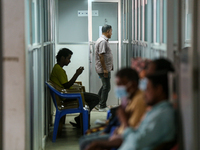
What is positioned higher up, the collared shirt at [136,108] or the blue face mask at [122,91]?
the blue face mask at [122,91]

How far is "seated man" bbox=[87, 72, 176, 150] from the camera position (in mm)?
1817

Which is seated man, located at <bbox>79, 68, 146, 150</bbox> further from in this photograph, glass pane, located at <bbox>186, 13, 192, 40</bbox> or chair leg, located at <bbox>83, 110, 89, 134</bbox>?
glass pane, located at <bbox>186, 13, 192, 40</bbox>

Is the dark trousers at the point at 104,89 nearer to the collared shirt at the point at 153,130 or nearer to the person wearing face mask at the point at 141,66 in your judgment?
the person wearing face mask at the point at 141,66

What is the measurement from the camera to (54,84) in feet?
15.9

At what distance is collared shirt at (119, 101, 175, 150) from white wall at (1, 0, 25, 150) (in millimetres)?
1586

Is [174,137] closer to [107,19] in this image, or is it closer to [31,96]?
[31,96]

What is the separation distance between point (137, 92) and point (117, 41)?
5325 mm

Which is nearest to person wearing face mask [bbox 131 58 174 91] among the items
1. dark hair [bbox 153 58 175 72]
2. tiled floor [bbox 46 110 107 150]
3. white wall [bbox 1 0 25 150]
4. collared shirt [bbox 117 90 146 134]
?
dark hair [bbox 153 58 175 72]

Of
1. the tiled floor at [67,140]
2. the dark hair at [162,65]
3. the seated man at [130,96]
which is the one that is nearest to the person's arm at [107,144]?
the seated man at [130,96]

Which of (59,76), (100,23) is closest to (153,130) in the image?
(59,76)

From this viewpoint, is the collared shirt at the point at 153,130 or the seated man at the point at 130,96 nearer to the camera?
the collared shirt at the point at 153,130

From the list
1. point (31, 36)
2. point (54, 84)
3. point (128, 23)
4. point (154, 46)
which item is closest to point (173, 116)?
point (154, 46)

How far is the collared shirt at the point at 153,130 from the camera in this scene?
1814 millimetres

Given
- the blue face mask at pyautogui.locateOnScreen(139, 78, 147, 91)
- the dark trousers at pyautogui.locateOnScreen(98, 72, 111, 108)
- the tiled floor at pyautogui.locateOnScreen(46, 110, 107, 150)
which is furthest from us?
the dark trousers at pyautogui.locateOnScreen(98, 72, 111, 108)
